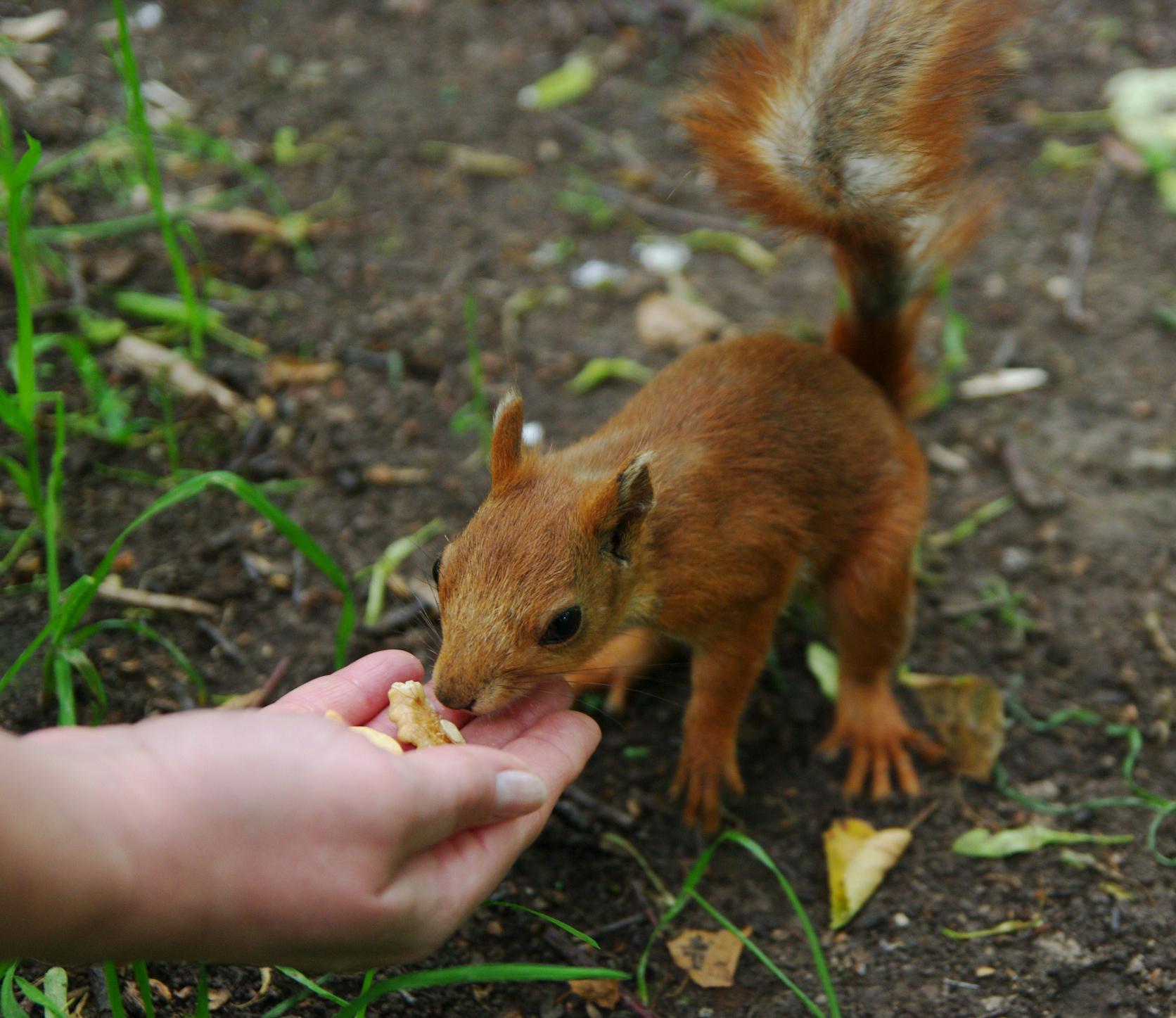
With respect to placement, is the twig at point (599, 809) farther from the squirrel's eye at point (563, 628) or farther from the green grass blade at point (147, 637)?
the green grass blade at point (147, 637)

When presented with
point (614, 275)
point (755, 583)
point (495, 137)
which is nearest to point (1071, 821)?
point (755, 583)

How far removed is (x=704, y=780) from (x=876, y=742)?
44 centimetres

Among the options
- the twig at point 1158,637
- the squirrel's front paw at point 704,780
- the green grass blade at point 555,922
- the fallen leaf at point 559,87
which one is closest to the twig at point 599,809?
the squirrel's front paw at point 704,780

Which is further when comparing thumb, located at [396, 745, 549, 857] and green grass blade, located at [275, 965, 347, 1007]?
green grass blade, located at [275, 965, 347, 1007]

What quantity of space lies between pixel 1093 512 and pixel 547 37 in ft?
9.93

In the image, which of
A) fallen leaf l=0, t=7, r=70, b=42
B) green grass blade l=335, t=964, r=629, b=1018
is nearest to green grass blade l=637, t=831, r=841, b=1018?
green grass blade l=335, t=964, r=629, b=1018

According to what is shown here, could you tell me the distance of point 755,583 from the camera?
88.3 inches

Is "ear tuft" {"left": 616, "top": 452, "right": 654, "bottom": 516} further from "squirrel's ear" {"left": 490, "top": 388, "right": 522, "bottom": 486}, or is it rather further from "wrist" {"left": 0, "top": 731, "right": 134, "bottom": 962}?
"wrist" {"left": 0, "top": 731, "right": 134, "bottom": 962}

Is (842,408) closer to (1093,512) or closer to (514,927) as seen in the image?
(1093,512)

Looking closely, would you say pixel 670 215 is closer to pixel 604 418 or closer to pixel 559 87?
pixel 559 87

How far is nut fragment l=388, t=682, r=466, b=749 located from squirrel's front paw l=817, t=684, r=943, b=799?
3.53 feet

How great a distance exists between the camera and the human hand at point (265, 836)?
122cm

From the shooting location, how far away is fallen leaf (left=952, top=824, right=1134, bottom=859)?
7.23 feet

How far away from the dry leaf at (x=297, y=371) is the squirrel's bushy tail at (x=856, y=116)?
4.39ft
